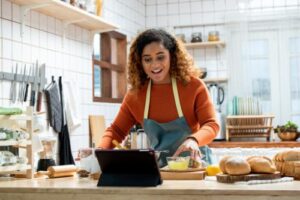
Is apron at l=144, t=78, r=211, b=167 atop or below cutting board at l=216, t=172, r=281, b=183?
atop

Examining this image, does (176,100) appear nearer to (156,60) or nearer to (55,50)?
(156,60)

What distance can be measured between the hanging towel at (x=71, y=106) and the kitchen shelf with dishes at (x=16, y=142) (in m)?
1.28

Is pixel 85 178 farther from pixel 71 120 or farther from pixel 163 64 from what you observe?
pixel 71 120

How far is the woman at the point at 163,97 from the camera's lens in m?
2.45

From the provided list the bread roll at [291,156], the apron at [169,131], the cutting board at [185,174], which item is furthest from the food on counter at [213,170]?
the apron at [169,131]

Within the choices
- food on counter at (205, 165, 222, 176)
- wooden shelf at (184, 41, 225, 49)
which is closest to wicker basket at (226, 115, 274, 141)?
wooden shelf at (184, 41, 225, 49)

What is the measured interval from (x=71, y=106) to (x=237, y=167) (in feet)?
7.13

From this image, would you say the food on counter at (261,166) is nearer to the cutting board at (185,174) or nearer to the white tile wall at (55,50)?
the cutting board at (185,174)

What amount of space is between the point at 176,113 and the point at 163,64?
0.27m

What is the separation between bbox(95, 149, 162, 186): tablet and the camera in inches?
66.4

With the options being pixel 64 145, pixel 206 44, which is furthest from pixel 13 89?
pixel 206 44

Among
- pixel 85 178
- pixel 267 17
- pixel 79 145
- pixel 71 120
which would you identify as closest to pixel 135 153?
pixel 85 178

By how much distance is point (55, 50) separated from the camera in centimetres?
362

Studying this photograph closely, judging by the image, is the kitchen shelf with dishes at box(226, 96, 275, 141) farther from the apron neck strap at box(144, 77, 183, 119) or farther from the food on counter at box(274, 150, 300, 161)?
the food on counter at box(274, 150, 300, 161)
